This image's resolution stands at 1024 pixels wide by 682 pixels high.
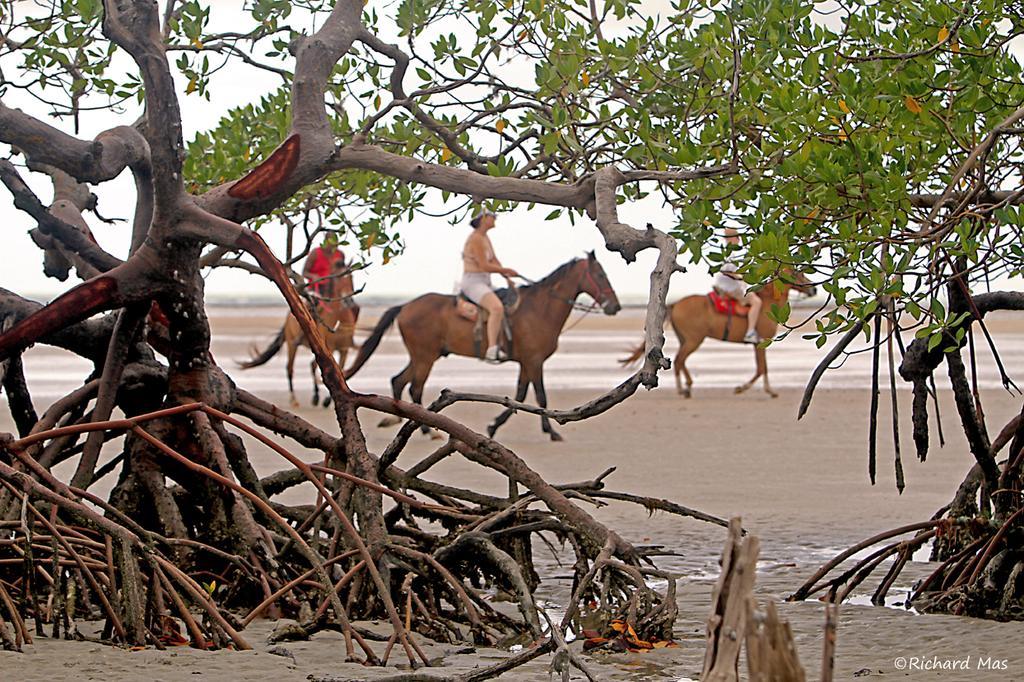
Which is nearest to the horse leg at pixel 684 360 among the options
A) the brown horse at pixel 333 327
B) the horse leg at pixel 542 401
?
the brown horse at pixel 333 327

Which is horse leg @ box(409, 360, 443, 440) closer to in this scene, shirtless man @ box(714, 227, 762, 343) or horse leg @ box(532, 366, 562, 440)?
horse leg @ box(532, 366, 562, 440)

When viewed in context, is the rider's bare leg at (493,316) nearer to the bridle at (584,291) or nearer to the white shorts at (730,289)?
the bridle at (584,291)

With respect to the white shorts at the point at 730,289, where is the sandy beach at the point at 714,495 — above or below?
below

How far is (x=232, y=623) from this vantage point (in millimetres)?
5387

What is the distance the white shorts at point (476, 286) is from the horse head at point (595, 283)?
1.07 metres

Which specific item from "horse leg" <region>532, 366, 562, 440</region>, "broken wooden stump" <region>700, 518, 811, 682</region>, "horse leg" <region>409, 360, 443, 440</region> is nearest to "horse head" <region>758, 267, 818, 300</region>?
"broken wooden stump" <region>700, 518, 811, 682</region>

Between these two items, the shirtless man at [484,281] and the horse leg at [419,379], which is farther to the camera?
the horse leg at [419,379]

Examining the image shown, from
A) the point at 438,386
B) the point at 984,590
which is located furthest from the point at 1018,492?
the point at 438,386

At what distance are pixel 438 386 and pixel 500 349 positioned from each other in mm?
8261

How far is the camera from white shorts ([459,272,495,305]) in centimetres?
1638

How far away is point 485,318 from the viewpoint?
648 inches

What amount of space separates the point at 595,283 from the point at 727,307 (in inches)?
198

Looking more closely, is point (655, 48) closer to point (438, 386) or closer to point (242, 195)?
point (242, 195)

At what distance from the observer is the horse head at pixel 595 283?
54.2 ft
